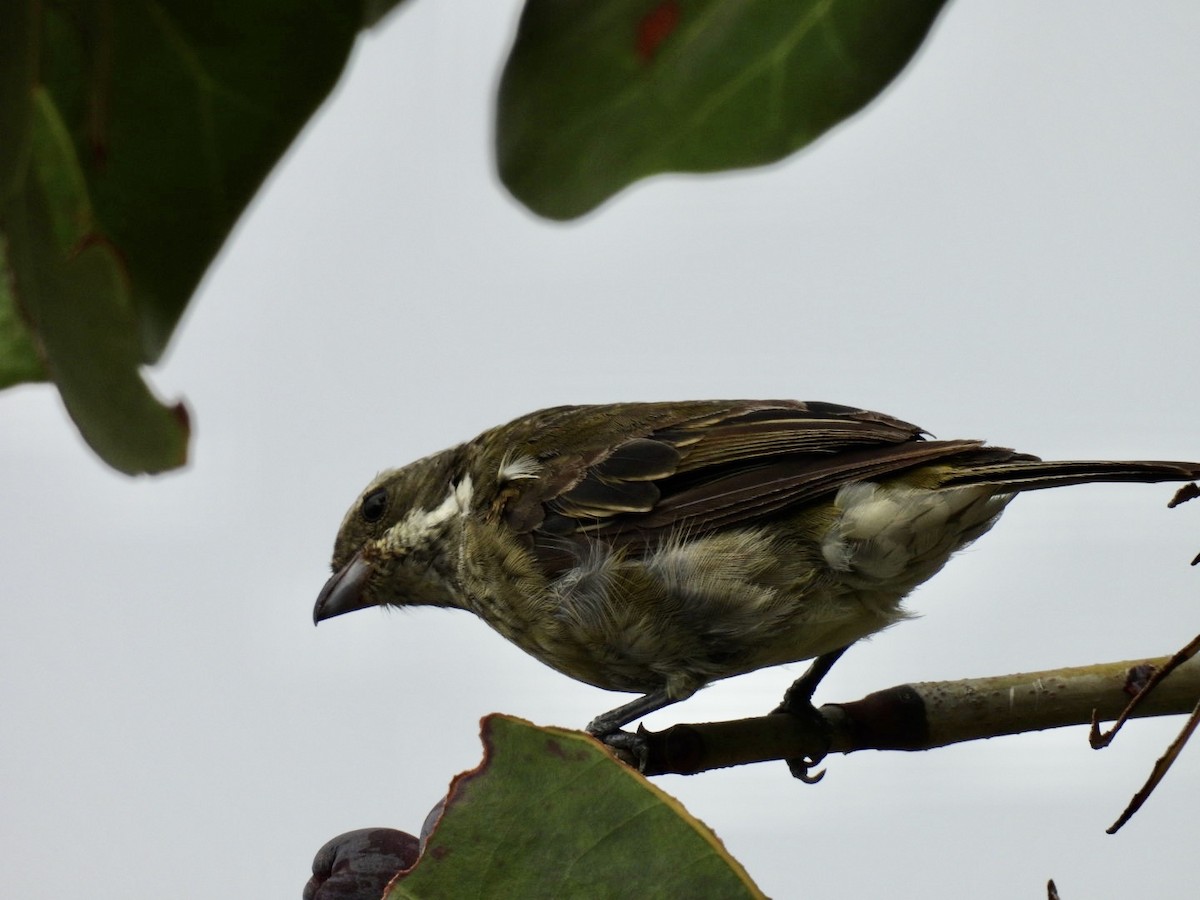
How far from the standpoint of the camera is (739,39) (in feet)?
5.23

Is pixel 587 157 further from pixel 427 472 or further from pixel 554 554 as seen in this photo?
pixel 427 472

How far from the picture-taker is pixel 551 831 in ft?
3.97

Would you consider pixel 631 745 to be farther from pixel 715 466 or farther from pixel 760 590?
pixel 715 466

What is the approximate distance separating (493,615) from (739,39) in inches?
60.2

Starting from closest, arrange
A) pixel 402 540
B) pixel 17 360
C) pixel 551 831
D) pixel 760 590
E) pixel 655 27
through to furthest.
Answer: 1. pixel 551 831
2. pixel 17 360
3. pixel 655 27
4. pixel 760 590
5. pixel 402 540

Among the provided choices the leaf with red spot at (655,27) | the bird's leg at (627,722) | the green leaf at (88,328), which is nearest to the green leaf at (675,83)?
the leaf with red spot at (655,27)

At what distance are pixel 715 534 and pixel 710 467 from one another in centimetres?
17

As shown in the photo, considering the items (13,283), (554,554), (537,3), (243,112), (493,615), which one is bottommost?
(493,615)

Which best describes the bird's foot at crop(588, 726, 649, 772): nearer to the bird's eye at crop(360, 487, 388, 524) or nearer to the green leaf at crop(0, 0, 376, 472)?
the green leaf at crop(0, 0, 376, 472)

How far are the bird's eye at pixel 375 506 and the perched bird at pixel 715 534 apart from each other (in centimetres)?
42

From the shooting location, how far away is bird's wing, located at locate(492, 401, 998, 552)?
250 cm

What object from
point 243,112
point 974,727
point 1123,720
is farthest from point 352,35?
point 974,727

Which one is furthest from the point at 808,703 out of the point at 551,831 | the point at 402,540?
the point at 402,540

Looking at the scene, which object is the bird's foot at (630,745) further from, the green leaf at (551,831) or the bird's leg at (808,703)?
the green leaf at (551,831)
